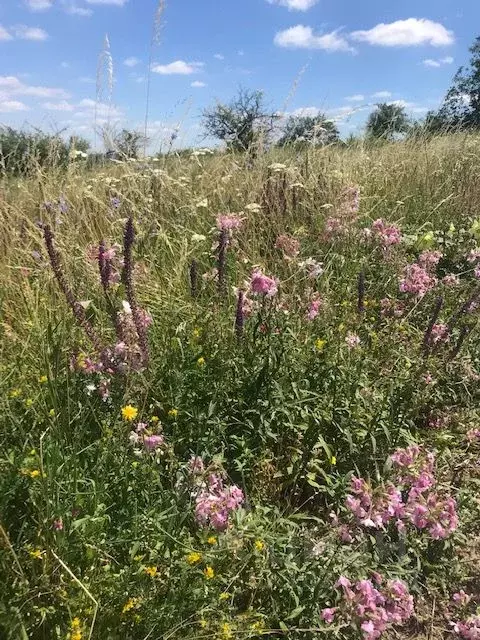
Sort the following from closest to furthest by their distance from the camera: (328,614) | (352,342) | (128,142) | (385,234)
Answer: (328,614)
(352,342)
(385,234)
(128,142)

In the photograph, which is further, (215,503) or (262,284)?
(262,284)

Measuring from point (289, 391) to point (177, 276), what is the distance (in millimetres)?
1425

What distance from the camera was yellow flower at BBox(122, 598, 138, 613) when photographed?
5.42 feet

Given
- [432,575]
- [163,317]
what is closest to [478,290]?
[432,575]

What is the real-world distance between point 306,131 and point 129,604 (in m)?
5.38

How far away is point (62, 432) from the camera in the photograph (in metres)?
2.11

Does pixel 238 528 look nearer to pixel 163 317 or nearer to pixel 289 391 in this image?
pixel 289 391

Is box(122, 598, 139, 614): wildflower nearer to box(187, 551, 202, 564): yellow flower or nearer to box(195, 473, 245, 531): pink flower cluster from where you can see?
box(187, 551, 202, 564): yellow flower

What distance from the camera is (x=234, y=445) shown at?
2.52 meters

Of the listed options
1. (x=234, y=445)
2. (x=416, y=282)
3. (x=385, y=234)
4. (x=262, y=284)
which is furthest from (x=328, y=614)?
(x=385, y=234)

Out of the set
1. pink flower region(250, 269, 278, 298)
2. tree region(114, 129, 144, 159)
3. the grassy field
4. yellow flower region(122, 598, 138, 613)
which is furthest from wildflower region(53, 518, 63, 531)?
tree region(114, 129, 144, 159)

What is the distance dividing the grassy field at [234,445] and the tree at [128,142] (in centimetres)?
156

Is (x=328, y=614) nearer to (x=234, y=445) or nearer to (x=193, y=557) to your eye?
(x=193, y=557)

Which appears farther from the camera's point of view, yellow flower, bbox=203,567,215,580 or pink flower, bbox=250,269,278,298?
pink flower, bbox=250,269,278,298
